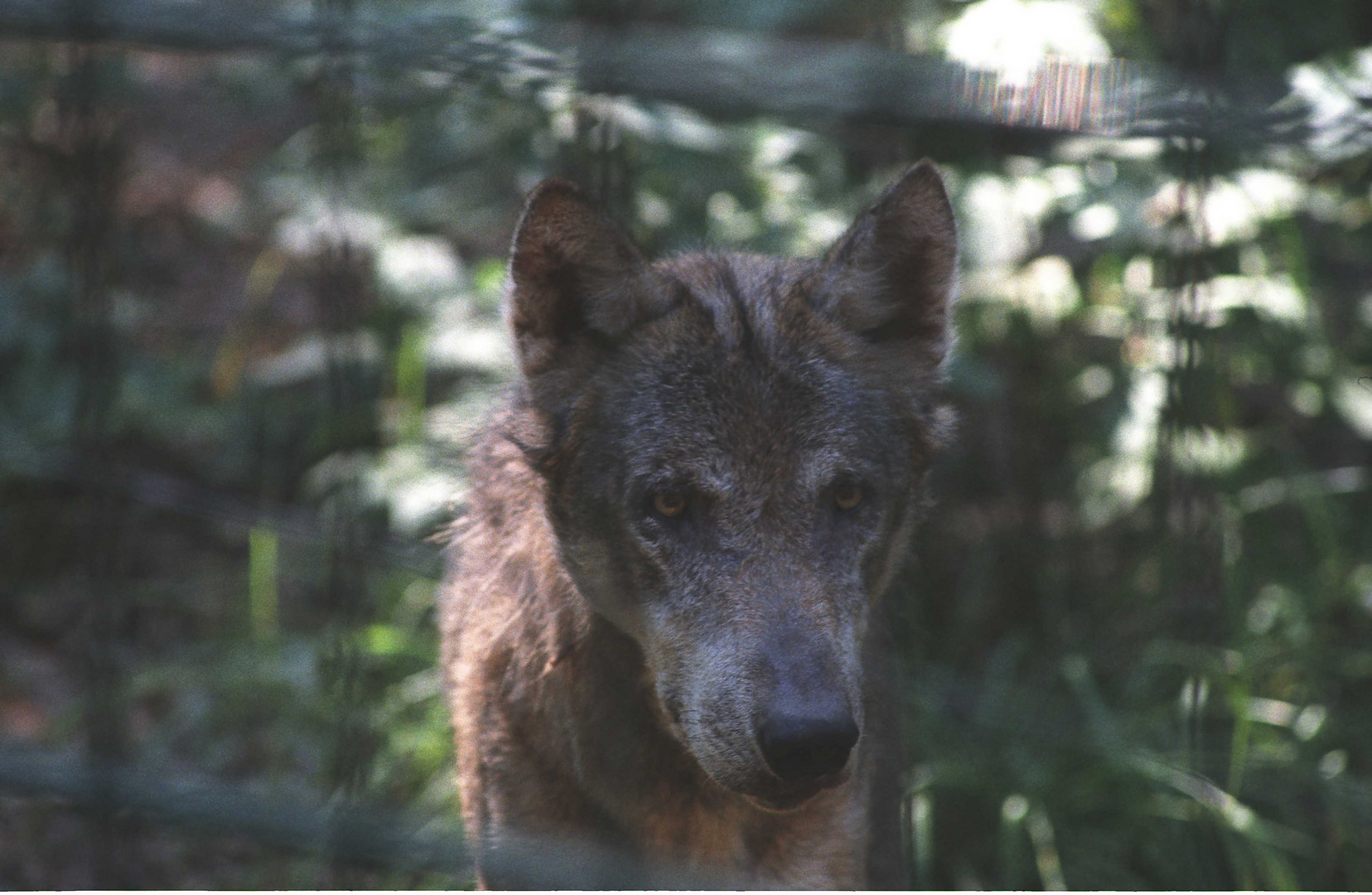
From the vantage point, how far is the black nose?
239 cm

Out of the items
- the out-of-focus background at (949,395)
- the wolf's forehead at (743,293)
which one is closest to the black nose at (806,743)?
the wolf's forehead at (743,293)

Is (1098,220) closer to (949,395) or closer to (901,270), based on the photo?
(901,270)

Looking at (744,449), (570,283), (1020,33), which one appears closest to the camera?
(744,449)

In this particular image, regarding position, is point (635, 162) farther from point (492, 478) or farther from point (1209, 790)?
point (1209, 790)

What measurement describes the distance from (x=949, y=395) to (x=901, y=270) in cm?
222

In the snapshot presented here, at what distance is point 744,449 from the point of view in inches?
108

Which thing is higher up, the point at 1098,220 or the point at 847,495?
the point at 1098,220

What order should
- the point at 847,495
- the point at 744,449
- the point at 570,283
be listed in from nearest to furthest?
the point at 744,449
the point at 847,495
the point at 570,283

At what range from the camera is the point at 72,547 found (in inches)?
243

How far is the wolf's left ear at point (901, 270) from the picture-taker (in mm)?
2990

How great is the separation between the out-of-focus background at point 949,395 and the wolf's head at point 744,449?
0.38 meters

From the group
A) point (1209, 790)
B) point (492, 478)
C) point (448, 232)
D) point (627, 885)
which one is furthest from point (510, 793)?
point (448, 232)

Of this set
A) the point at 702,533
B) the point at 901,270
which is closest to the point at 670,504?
the point at 702,533

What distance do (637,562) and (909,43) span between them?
3.02 meters
